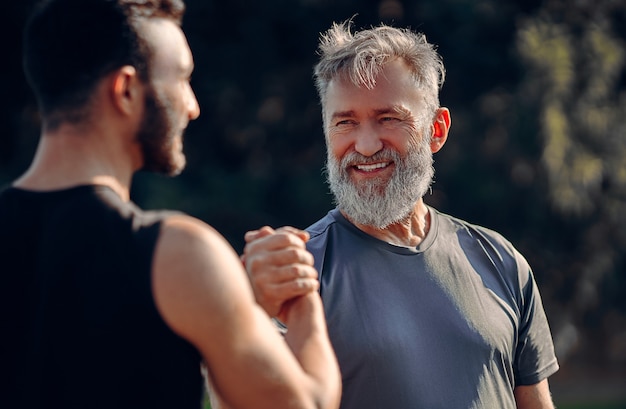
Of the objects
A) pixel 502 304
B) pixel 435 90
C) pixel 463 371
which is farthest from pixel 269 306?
pixel 435 90

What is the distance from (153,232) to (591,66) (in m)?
12.9

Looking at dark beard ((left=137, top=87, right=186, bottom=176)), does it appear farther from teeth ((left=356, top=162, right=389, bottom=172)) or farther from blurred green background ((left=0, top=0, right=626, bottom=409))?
blurred green background ((left=0, top=0, right=626, bottom=409))

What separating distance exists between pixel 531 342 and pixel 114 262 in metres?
1.88

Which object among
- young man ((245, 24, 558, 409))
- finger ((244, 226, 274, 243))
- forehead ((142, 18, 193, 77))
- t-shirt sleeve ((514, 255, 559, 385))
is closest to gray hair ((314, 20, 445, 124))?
young man ((245, 24, 558, 409))

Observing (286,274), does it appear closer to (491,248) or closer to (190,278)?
(190,278)

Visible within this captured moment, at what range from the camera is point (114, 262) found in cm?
194

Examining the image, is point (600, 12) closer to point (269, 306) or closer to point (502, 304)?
point (502, 304)

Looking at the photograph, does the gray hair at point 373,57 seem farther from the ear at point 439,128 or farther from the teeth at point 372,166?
the teeth at point 372,166

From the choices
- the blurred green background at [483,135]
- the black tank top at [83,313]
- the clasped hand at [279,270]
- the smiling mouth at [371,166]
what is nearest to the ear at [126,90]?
the black tank top at [83,313]

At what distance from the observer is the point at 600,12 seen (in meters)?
15.3

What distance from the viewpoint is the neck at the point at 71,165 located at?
2023 mm

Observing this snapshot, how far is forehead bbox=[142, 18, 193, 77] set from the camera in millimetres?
2100

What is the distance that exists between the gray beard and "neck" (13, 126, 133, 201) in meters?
1.48

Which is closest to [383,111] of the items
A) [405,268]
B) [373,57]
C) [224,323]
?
[373,57]
